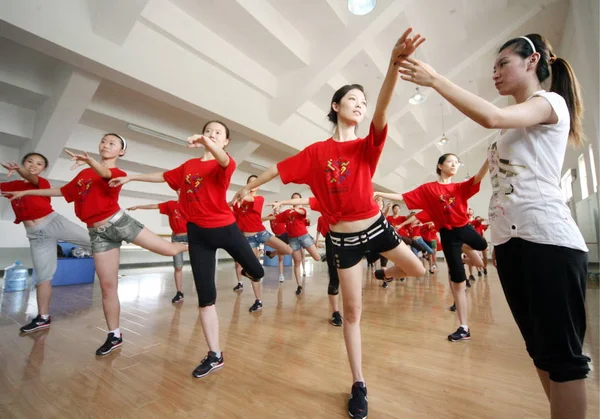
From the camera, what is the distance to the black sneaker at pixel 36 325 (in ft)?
8.07

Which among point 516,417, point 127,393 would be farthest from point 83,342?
point 516,417

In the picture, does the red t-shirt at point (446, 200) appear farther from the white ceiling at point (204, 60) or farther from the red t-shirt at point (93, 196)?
the white ceiling at point (204, 60)

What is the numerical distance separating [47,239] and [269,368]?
8.51 ft

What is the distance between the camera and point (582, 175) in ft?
22.9

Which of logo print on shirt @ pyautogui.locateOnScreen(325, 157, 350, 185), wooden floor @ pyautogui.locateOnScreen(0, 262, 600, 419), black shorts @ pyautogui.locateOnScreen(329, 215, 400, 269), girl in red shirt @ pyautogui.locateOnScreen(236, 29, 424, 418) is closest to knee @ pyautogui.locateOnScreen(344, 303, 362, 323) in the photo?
girl in red shirt @ pyautogui.locateOnScreen(236, 29, 424, 418)

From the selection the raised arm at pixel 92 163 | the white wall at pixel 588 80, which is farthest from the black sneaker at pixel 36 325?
the white wall at pixel 588 80

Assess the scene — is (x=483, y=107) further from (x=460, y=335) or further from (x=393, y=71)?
(x=460, y=335)

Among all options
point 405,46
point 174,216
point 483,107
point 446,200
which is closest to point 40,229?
point 174,216

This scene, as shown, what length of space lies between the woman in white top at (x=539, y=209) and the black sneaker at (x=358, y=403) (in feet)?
2.32

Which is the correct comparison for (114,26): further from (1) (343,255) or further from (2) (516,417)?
(2) (516,417)

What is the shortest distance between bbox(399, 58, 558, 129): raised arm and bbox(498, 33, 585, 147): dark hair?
0.23 metres

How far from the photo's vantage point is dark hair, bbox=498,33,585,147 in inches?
36.7

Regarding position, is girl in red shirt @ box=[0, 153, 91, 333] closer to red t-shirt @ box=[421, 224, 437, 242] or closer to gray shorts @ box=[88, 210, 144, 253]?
gray shorts @ box=[88, 210, 144, 253]

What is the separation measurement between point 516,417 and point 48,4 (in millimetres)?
5723
